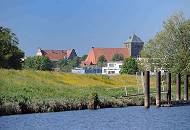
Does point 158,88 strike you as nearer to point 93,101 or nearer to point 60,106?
point 93,101

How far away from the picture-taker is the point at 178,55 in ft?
268

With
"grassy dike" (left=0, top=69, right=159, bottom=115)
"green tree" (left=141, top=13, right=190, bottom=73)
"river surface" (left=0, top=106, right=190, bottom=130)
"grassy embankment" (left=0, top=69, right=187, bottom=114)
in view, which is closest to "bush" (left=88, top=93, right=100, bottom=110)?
"grassy dike" (left=0, top=69, right=159, bottom=115)

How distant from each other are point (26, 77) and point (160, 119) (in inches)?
1470

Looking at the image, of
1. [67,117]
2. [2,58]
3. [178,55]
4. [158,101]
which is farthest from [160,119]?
[2,58]

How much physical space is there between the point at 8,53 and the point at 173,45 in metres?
38.7

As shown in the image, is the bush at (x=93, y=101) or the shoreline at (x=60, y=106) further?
the bush at (x=93, y=101)

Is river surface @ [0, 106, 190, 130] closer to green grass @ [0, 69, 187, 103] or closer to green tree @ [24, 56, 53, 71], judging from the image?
green grass @ [0, 69, 187, 103]

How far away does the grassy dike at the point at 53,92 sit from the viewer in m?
48.5

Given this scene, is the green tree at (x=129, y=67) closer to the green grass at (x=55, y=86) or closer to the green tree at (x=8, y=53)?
the green tree at (x=8, y=53)

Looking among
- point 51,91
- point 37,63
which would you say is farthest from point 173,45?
point 37,63

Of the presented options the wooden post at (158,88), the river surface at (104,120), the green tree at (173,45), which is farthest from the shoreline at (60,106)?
the green tree at (173,45)

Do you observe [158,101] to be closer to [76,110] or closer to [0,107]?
[76,110]

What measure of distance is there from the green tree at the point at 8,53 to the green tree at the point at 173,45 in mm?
34733

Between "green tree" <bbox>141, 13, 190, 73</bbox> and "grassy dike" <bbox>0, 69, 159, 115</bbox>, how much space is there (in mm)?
9257
